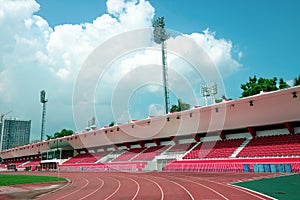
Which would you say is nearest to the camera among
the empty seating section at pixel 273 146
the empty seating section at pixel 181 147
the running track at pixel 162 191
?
the running track at pixel 162 191

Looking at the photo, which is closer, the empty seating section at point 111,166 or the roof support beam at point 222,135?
the roof support beam at point 222,135

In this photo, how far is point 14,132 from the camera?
13112 centimetres

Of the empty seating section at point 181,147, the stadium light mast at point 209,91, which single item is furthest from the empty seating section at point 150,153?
the stadium light mast at point 209,91

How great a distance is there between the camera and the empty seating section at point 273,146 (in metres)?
23.1

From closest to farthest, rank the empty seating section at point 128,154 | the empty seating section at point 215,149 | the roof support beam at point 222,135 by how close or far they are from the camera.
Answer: the empty seating section at point 215,149 → the roof support beam at point 222,135 → the empty seating section at point 128,154

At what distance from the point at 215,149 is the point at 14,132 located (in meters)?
125

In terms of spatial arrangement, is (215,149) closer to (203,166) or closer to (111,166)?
(203,166)

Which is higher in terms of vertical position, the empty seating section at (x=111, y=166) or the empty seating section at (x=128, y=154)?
the empty seating section at (x=128, y=154)

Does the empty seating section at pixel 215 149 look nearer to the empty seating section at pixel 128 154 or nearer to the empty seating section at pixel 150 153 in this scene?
the empty seating section at pixel 150 153

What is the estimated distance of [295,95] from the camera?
2253 centimetres

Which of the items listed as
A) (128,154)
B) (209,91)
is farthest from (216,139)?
(128,154)

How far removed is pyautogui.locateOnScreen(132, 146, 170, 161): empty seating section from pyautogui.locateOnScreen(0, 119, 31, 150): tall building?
107m

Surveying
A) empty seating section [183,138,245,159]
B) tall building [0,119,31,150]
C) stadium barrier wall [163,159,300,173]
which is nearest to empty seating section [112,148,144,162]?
stadium barrier wall [163,159,300,173]

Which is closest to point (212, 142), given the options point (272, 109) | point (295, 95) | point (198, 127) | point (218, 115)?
point (198, 127)
